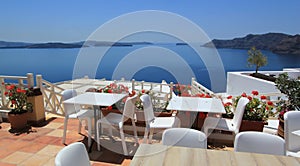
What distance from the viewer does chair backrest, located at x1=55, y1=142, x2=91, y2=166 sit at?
1.02 meters

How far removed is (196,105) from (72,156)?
1835 mm

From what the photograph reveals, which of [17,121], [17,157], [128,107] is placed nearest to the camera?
[17,157]

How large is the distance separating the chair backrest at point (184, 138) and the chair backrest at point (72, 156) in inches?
23.9

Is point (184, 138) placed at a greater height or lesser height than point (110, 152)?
greater

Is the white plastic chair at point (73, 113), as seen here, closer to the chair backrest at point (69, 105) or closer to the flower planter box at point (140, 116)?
the chair backrest at point (69, 105)

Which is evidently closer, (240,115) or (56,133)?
(240,115)

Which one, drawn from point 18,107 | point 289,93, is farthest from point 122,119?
point 289,93

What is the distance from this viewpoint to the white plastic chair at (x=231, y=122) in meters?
2.42

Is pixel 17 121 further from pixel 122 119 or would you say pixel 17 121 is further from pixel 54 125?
pixel 122 119

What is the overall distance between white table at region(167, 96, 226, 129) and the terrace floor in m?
0.58

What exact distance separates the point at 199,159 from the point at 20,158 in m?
2.22

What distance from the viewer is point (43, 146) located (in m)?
2.79

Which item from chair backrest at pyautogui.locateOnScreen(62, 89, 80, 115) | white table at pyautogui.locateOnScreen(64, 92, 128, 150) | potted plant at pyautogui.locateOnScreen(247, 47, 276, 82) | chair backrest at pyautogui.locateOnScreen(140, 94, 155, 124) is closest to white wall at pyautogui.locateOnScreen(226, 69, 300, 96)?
potted plant at pyautogui.locateOnScreen(247, 47, 276, 82)

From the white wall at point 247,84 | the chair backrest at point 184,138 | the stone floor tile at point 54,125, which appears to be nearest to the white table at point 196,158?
the chair backrest at point 184,138
